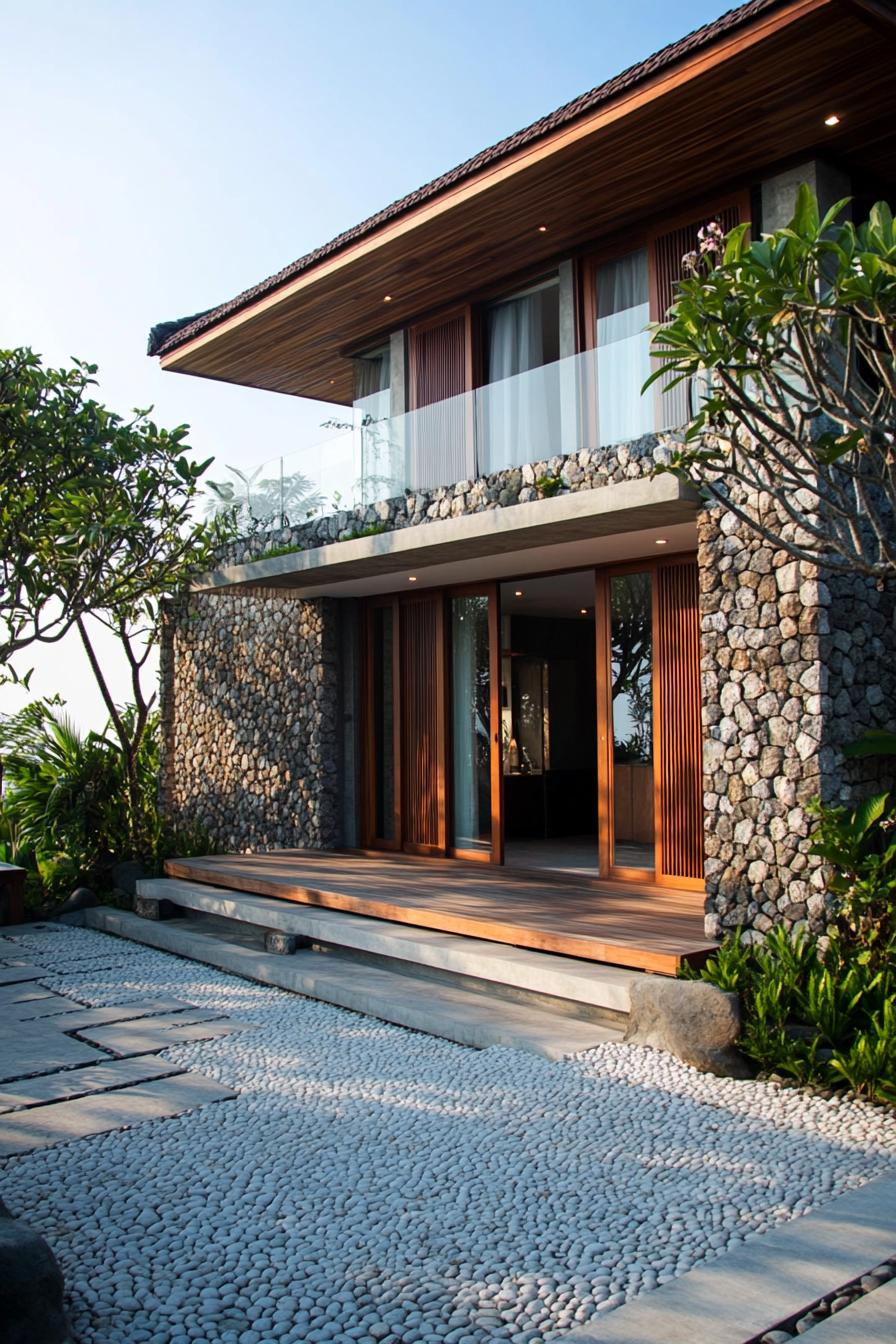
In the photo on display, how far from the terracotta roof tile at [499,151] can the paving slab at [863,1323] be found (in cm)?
637

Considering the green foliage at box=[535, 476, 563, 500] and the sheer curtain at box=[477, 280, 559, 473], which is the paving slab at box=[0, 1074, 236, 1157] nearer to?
the green foliage at box=[535, 476, 563, 500]

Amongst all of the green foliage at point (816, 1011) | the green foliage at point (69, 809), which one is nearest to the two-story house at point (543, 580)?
the green foliage at point (816, 1011)

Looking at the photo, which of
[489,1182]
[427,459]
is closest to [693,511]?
[427,459]

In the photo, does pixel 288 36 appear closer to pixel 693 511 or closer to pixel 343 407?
pixel 343 407

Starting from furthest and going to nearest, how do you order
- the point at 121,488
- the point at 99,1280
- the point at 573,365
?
the point at 121,488 < the point at 573,365 < the point at 99,1280

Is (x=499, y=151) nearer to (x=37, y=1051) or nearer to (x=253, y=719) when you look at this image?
(x=37, y=1051)

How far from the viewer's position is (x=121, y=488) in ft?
34.7

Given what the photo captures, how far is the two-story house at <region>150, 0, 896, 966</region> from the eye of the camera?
685cm

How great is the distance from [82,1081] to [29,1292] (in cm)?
297

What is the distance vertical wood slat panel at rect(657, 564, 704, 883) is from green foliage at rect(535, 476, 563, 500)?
1.21 meters

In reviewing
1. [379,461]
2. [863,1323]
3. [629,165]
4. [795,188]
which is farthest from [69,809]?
[863,1323]

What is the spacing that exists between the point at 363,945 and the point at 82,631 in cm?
637

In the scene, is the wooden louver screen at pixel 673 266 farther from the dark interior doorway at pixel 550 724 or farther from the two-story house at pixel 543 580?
the dark interior doorway at pixel 550 724

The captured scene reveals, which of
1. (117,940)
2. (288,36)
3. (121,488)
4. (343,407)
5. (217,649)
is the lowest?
(117,940)
